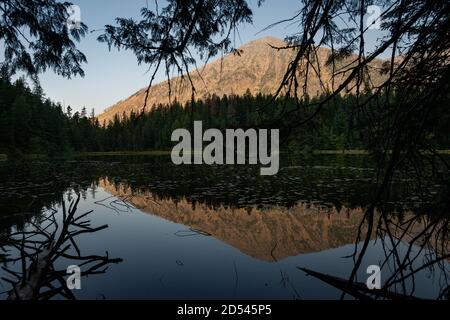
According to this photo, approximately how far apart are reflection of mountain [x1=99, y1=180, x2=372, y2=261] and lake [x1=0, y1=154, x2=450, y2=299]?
0.03 metres

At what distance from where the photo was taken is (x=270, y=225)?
9.64m

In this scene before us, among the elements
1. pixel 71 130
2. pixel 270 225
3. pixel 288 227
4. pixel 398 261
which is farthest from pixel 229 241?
pixel 71 130

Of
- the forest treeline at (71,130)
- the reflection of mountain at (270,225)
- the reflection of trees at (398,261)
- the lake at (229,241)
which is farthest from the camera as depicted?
the forest treeline at (71,130)

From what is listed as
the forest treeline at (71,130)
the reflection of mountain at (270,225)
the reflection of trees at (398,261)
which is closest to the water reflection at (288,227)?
the reflection of mountain at (270,225)

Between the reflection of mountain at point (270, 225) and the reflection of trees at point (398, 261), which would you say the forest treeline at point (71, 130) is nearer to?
the reflection of mountain at point (270, 225)

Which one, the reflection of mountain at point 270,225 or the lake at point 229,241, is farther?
the reflection of mountain at point 270,225

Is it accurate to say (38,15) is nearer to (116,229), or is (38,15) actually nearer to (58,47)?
(58,47)

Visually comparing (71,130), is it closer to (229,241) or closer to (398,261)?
(229,241)

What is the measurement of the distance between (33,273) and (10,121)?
58.1 metres

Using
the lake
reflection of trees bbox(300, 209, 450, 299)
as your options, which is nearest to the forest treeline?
the lake

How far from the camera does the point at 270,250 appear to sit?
7473 millimetres

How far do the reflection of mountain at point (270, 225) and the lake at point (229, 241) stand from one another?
0.03 meters

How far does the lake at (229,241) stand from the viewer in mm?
5035

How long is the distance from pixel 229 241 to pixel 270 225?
6.54ft
